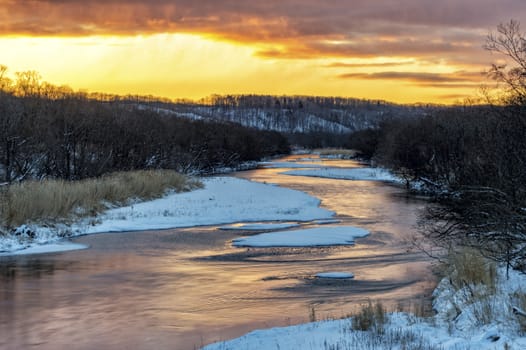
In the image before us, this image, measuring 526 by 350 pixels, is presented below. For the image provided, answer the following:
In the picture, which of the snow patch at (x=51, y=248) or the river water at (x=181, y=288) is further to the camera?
the snow patch at (x=51, y=248)

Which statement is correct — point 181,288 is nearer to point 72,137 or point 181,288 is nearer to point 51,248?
point 51,248

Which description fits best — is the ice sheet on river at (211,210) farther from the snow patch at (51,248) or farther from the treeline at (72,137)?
the treeline at (72,137)

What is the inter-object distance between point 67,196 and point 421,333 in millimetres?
19985

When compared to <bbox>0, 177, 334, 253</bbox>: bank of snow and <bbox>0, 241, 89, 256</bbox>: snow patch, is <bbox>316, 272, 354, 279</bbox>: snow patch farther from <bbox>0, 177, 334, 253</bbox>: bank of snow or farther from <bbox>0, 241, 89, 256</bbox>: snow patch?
<bbox>0, 177, 334, 253</bbox>: bank of snow

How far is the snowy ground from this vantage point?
8875mm

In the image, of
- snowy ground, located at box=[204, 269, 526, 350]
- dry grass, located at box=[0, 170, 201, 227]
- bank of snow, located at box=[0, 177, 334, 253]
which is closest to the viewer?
snowy ground, located at box=[204, 269, 526, 350]

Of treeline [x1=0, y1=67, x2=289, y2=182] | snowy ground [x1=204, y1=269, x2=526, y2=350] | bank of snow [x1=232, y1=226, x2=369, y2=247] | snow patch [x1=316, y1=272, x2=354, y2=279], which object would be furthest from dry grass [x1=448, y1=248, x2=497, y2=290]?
treeline [x1=0, y1=67, x2=289, y2=182]

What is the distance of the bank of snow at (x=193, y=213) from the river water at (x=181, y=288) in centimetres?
162

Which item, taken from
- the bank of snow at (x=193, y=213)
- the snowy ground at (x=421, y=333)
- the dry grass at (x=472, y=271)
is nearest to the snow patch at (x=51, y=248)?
A: the bank of snow at (x=193, y=213)

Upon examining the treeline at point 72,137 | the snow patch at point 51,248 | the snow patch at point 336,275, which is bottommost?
the snow patch at point 51,248

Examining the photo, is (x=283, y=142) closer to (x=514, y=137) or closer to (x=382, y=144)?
(x=382, y=144)

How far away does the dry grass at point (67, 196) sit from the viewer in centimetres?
2288

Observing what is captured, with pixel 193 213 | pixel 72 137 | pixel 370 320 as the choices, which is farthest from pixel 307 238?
pixel 72 137

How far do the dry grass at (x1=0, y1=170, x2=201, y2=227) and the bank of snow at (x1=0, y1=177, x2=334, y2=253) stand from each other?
698 mm
